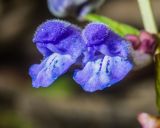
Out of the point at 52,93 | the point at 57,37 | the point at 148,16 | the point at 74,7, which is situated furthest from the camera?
the point at 52,93

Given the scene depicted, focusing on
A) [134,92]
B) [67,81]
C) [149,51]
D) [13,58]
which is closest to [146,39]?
[149,51]

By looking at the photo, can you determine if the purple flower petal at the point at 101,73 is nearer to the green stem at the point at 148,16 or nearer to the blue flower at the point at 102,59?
the blue flower at the point at 102,59

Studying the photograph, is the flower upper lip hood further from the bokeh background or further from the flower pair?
the bokeh background

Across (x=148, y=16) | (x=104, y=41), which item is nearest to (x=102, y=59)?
(x=104, y=41)

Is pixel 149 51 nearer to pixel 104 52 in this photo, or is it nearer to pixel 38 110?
pixel 104 52

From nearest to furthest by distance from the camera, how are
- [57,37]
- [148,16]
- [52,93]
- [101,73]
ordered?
[101,73], [57,37], [148,16], [52,93]

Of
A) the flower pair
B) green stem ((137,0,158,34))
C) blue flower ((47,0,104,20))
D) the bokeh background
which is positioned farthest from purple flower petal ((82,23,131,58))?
the bokeh background

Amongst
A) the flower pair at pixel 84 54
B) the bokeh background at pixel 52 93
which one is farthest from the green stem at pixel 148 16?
the bokeh background at pixel 52 93

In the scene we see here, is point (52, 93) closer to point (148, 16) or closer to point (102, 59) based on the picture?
point (148, 16)
